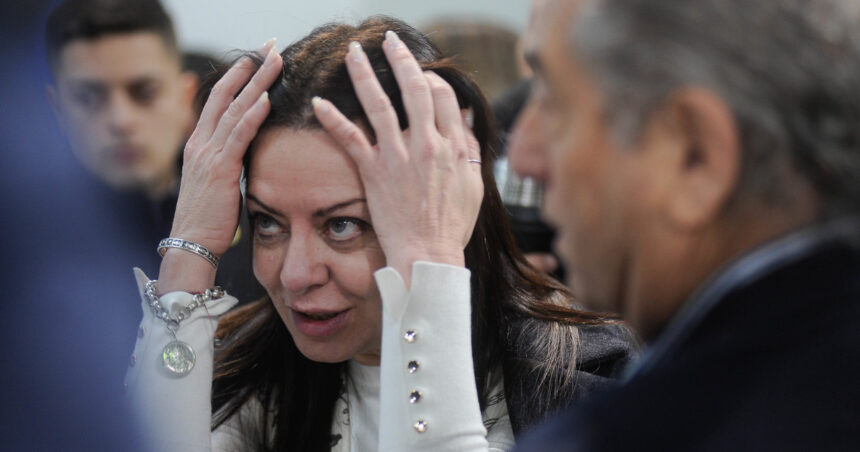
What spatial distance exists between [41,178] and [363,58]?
0.72 metres

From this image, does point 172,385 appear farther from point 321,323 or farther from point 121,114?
point 121,114

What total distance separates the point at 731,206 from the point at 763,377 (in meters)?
0.14

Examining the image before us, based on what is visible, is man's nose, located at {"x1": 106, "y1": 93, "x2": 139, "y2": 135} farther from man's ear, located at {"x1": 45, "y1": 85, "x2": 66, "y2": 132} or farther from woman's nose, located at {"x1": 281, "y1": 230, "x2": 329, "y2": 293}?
woman's nose, located at {"x1": 281, "y1": 230, "x2": 329, "y2": 293}

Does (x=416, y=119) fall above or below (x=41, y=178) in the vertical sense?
above

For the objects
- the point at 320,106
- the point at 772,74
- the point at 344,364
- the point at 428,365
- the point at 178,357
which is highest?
the point at 772,74

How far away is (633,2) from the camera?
0.75 m

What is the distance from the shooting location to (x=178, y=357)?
144 cm

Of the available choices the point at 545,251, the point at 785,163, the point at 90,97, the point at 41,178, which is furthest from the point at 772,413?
the point at 90,97

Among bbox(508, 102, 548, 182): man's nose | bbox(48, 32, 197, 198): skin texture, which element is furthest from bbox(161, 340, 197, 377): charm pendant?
bbox(48, 32, 197, 198): skin texture

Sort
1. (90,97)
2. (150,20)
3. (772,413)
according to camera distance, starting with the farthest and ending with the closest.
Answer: (150,20), (90,97), (772,413)

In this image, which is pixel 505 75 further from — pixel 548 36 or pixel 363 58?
pixel 548 36

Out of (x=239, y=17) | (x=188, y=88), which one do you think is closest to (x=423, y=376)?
(x=188, y=88)

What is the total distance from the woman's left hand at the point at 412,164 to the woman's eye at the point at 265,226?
0.57 ft

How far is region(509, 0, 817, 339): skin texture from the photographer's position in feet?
2.44
